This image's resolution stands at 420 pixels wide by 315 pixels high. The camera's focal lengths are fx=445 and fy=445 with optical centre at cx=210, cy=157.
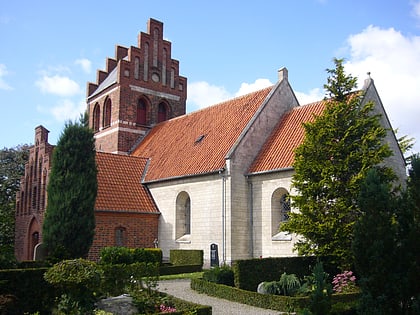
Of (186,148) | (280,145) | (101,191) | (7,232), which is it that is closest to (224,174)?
(280,145)

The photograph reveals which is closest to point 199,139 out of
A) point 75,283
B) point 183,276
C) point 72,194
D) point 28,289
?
point 72,194

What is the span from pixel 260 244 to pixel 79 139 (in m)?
9.98

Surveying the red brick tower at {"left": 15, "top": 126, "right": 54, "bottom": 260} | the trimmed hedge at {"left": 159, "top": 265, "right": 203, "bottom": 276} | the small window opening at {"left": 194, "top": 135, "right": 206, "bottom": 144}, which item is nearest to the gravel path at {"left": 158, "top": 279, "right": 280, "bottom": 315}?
the trimmed hedge at {"left": 159, "top": 265, "right": 203, "bottom": 276}

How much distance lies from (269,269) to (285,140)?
8.22 metres

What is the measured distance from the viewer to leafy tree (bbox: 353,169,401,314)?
993 centimetres

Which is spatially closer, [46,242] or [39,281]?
[39,281]

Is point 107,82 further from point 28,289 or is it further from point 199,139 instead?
point 28,289

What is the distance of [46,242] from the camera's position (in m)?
20.1

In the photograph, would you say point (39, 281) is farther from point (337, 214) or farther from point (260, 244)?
point (260, 244)

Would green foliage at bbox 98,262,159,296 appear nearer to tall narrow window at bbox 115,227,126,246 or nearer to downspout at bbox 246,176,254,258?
downspout at bbox 246,176,254,258

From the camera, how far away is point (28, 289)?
11.9 meters

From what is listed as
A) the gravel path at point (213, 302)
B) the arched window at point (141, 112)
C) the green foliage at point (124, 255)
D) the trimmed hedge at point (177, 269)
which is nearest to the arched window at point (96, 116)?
the arched window at point (141, 112)

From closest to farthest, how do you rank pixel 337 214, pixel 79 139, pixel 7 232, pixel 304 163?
pixel 337 214, pixel 304 163, pixel 79 139, pixel 7 232

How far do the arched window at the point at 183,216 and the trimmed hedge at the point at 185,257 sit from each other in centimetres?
166
